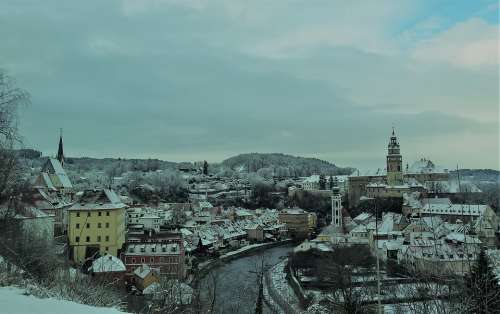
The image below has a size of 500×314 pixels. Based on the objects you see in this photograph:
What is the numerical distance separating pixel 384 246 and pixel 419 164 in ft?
119

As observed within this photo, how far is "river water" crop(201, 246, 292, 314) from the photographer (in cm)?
1566

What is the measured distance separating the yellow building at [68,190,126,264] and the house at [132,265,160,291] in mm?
3798

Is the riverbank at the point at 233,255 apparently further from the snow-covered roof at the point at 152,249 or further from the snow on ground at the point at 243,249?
the snow-covered roof at the point at 152,249

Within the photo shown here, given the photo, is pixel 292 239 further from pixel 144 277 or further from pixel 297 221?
pixel 144 277

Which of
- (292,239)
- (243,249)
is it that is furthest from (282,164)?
(243,249)

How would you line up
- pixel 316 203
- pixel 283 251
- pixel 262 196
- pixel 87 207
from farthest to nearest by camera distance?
pixel 262 196 → pixel 316 203 → pixel 283 251 → pixel 87 207

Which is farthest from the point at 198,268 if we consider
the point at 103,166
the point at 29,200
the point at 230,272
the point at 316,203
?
the point at 103,166

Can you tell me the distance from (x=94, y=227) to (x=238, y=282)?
25.2 ft

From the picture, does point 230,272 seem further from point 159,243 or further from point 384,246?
point 384,246

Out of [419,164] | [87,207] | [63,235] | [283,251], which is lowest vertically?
[283,251]

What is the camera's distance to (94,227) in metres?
23.5

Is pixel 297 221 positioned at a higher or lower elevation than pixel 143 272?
higher

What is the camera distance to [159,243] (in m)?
24.3

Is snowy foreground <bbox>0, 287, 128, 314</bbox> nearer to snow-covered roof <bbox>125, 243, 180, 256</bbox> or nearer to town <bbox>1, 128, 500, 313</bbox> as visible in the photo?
town <bbox>1, 128, 500, 313</bbox>
